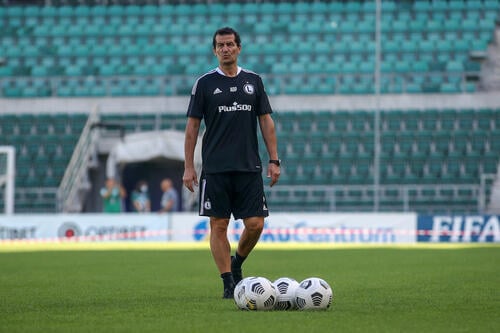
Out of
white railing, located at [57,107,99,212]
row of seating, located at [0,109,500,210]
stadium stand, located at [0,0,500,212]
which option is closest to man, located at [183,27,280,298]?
stadium stand, located at [0,0,500,212]

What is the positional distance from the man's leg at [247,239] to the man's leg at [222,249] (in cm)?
19

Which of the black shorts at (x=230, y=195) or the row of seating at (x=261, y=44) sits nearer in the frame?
the black shorts at (x=230, y=195)

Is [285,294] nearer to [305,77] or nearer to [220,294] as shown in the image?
[220,294]

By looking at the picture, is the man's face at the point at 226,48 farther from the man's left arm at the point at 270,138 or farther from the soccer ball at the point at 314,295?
the soccer ball at the point at 314,295

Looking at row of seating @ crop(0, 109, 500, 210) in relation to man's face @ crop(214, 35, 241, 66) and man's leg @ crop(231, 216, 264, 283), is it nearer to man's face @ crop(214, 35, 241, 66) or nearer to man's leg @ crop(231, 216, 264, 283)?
man's leg @ crop(231, 216, 264, 283)

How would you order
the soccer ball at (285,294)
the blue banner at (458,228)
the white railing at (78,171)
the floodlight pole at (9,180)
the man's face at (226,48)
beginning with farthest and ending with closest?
1. the white railing at (78,171)
2. the floodlight pole at (9,180)
3. the blue banner at (458,228)
4. the man's face at (226,48)
5. the soccer ball at (285,294)

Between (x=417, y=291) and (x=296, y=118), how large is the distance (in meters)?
22.4

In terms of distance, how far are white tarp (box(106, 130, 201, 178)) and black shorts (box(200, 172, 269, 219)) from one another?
20376mm

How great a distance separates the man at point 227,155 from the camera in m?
8.71

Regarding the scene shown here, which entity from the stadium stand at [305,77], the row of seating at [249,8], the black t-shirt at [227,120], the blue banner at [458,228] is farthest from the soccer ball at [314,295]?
the row of seating at [249,8]

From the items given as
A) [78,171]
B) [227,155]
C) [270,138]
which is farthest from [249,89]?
[78,171]

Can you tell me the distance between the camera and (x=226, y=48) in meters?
8.64

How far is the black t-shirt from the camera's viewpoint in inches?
344

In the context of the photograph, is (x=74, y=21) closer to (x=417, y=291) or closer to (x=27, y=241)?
(x=27, y=241)
